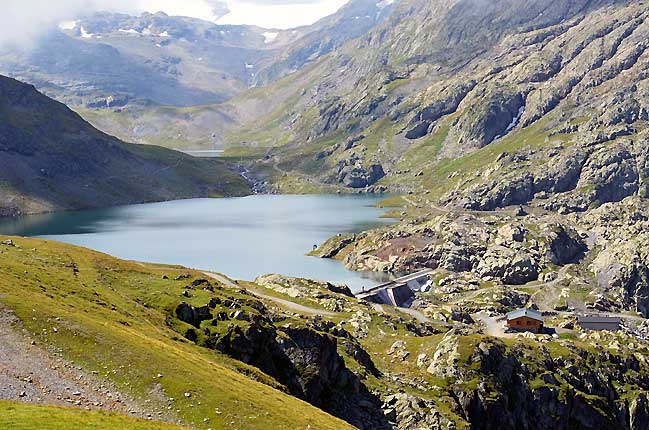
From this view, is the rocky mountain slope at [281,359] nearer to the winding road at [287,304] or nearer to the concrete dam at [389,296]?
the winding road at [287,304]

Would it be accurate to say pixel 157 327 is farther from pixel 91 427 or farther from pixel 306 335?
pixel 91 427

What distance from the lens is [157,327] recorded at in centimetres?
6906

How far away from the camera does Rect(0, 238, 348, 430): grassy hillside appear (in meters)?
49.2

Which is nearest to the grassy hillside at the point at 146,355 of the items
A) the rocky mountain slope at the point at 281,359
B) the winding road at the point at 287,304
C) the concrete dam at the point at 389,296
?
the rocky mountain slope at the point at 281,359

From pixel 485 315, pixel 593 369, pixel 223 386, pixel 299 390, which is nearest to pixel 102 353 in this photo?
pixel 223 386

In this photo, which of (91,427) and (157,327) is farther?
(157,327)

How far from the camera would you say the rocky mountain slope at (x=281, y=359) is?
167 ft

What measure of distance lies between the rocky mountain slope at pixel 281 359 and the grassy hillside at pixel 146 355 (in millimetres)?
149

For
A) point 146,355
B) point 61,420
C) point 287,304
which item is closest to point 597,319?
point 287,304

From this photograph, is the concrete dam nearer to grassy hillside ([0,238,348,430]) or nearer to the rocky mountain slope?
the rocky mountain slope

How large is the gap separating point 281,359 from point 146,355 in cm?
2409

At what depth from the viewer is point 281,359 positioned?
246 feet

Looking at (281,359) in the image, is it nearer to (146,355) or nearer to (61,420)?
(146,355)

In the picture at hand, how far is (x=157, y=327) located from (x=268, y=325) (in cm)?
1336
